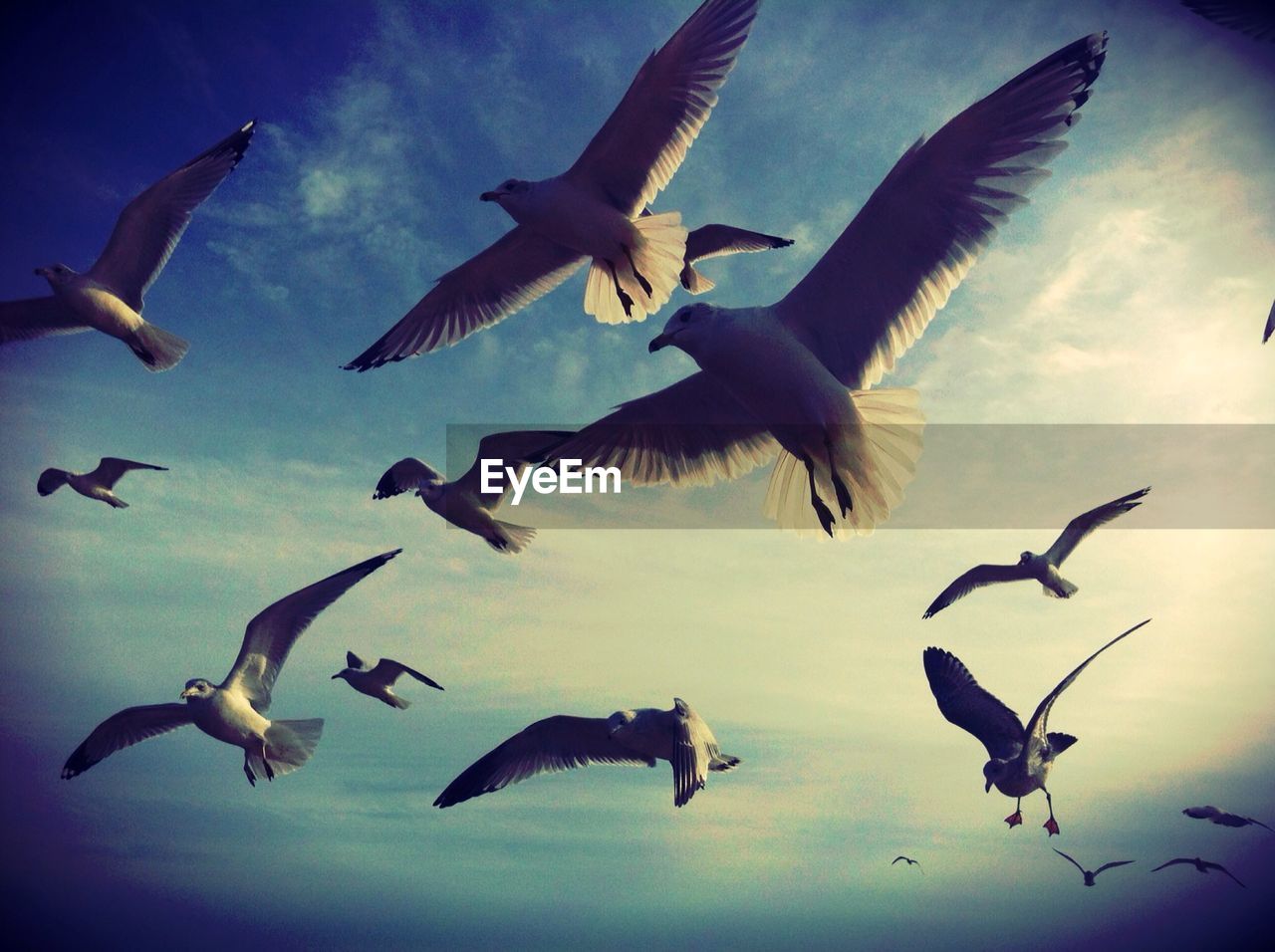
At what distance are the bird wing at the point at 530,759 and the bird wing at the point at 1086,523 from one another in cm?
357

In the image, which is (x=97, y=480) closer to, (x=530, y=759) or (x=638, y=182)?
(x=530, y=759)

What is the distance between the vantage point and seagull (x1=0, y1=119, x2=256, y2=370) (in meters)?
6.63

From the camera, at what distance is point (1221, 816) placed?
805 centimetres

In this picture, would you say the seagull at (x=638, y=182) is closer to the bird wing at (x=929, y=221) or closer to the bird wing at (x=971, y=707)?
the bird wing at (x=929, y=221)

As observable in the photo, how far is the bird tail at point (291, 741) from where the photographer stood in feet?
20.5

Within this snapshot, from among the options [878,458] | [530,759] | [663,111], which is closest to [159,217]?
[663,111]

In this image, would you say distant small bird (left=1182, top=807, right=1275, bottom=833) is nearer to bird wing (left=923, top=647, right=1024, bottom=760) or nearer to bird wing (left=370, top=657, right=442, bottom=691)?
bird wing (left=923, top=647, right=1024, bottom=760)

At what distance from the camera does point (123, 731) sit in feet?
21.9

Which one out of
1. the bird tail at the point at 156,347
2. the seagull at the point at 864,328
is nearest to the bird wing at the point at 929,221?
the seagull at the point at 864,328

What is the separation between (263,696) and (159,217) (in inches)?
122

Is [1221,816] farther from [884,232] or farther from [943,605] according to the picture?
[884,232]

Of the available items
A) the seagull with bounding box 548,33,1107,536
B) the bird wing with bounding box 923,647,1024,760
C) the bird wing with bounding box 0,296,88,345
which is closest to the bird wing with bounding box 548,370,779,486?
the seagull with bounding box 548,33,1107,536

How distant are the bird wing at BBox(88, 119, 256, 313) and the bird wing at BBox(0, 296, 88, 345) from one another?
376 mm

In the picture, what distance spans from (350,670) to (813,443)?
13.7 ft
